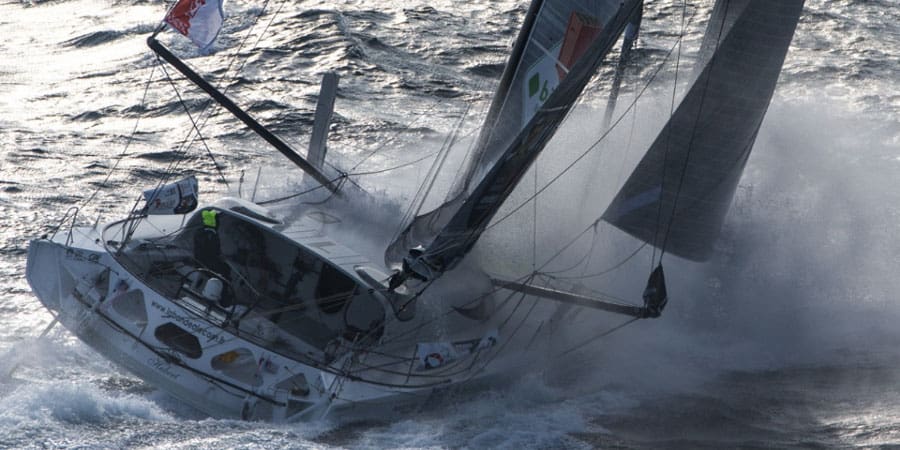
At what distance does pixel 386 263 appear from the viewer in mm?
12625

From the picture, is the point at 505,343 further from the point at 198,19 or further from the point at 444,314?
the point at 198,19

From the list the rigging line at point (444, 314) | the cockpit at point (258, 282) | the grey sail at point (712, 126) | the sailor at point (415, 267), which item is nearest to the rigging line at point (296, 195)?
the cockpit at point (258, 282)

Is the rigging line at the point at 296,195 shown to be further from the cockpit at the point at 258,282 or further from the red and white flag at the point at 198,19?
the red and white flag at the point at 198,19

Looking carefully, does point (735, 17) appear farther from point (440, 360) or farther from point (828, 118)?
point (828, 118)

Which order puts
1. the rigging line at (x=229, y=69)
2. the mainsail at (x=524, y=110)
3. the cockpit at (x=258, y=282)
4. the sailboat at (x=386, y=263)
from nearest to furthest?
the sailboat at (x=386, y=263) < the mainsail at (x=524, y=110) < the cockpit at (x=258, y=282) < the rigging line at (x=229, y=69)

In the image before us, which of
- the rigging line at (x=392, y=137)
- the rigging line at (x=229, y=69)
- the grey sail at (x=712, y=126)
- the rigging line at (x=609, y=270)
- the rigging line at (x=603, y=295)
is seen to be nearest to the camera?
the rigging line at (x=603, y=295)

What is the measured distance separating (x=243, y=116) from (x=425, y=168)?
391 cm

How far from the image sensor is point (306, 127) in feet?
63.9

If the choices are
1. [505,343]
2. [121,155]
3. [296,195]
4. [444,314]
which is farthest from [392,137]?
[505,343]

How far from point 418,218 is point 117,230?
11.0ft

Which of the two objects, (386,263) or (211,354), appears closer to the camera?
(211,354)

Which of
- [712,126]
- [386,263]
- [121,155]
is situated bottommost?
[121,155]

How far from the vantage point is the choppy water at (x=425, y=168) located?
10719 millimetres

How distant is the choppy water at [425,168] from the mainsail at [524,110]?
1.74 m
